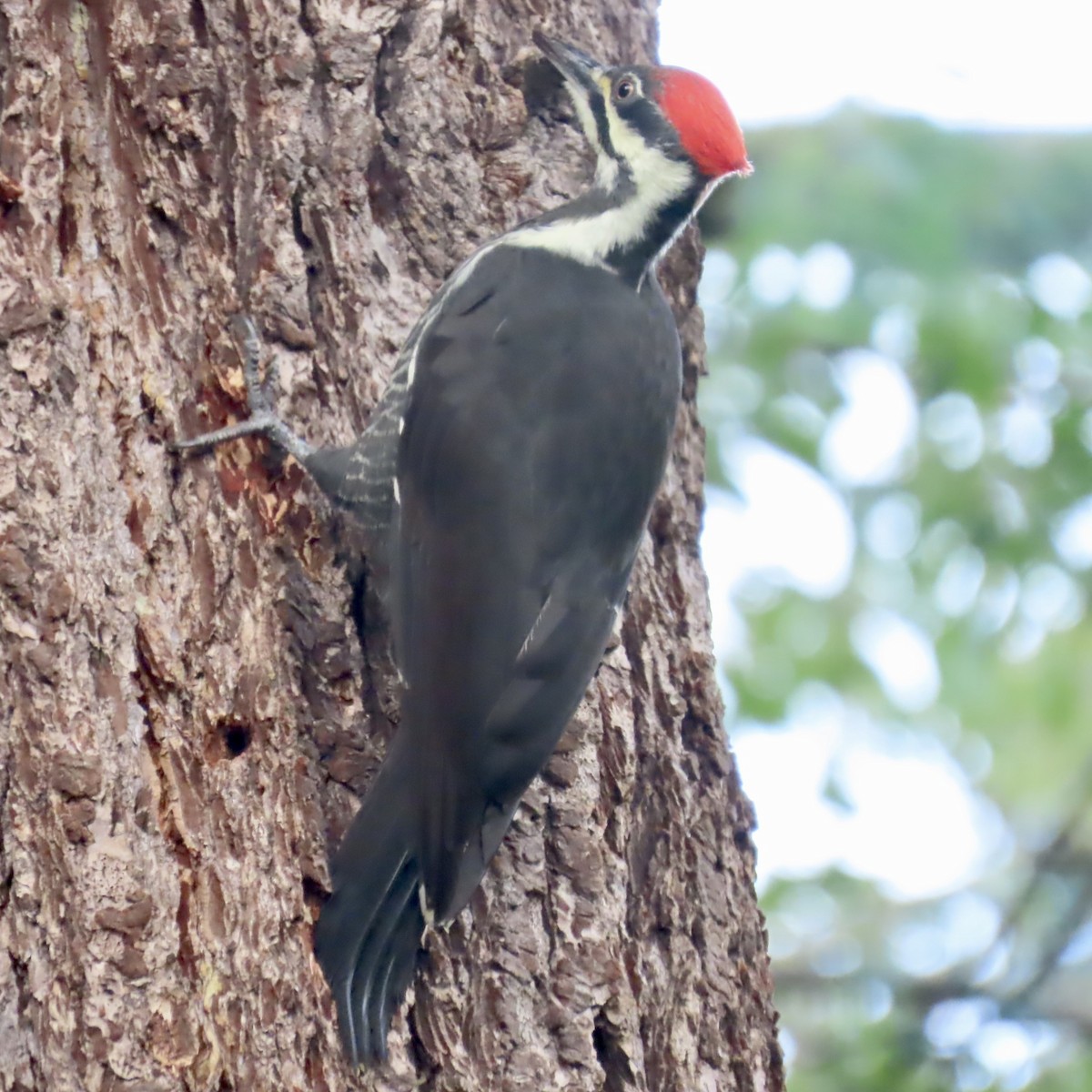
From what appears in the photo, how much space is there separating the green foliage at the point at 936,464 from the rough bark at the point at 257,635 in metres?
1.56

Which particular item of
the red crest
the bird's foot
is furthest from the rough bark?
the red crest

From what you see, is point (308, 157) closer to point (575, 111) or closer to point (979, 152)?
point (575, 111)

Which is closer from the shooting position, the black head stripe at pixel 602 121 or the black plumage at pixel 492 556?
the black plumage at pixel 492 556

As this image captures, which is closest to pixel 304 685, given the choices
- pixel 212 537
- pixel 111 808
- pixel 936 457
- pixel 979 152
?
pixel 212 537

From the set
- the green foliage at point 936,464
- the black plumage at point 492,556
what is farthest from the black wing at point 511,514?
the green foliage at point 936,464

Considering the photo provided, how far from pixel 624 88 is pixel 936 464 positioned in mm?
1730

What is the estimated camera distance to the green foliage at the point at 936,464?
379 centimetres

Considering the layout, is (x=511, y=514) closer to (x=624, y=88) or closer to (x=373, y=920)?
(x=373, y=920)

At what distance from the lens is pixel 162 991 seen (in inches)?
65.9

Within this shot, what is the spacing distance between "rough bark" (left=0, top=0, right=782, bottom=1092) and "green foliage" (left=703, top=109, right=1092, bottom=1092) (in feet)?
5.12

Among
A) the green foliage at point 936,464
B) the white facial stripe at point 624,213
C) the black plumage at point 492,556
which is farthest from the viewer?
the green foliage at point 936,464

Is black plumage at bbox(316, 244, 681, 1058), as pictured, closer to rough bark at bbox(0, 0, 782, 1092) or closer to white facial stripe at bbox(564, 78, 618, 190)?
rough bark at bbox(0, 0, 782, 1092)

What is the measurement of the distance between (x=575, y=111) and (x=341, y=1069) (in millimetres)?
1617

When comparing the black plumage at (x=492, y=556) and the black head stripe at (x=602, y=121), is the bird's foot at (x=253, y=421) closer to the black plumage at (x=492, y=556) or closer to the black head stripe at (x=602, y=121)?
the black plumage at (x=492, y=556)
